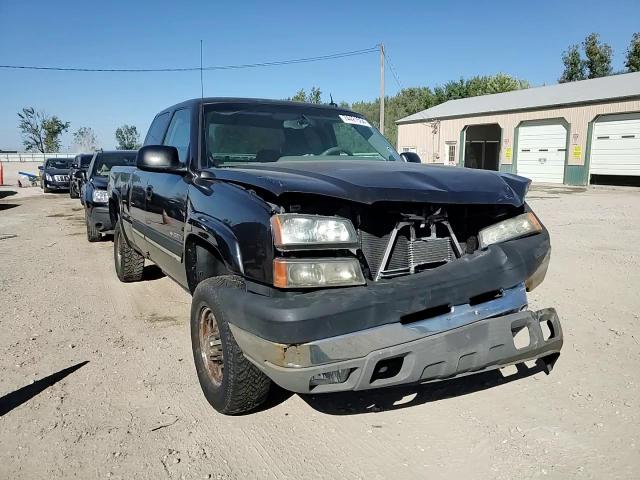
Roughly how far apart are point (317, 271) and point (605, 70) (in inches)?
2124

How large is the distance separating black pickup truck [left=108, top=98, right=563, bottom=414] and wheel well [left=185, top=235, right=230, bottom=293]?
0.8 inches

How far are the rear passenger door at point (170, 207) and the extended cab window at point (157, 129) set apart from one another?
6.6 inches

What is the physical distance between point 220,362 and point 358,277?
120 cm

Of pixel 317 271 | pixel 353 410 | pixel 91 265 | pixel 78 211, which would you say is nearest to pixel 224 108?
pixel 317 271

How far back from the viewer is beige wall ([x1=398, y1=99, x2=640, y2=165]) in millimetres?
23359

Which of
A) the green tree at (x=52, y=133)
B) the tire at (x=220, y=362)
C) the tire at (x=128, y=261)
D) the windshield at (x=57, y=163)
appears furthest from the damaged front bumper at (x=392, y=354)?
the green tree at (x=52, y=133)

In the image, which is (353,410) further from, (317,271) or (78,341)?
(78,341)

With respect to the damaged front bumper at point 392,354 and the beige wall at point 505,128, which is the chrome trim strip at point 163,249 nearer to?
the damaged front bumper at point 392,354

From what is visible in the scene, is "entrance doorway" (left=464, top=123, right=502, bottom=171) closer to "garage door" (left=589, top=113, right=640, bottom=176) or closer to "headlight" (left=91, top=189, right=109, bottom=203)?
"garage door" (left=589, top=113, right=640, bottom=176)

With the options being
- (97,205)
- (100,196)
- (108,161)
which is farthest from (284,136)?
(108,161)

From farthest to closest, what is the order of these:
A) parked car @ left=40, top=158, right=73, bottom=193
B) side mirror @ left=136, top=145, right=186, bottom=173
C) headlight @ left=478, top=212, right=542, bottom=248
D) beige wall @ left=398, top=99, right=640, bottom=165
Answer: parked car @ left=40, top=158, right=73, bottom=193, beige wall @ left=398, top=99, right=640, bottom=165, side mirror @ left=136, top=145, right=186, bottom=173, headlight @ left=478, top=212, right=542, bottom=248

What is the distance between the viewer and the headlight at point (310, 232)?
237cm

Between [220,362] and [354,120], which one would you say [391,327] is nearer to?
[220,362]

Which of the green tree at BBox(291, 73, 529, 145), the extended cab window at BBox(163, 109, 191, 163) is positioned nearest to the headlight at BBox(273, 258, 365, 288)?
the extended cab window at BBox(163, 109, 191, 163)
